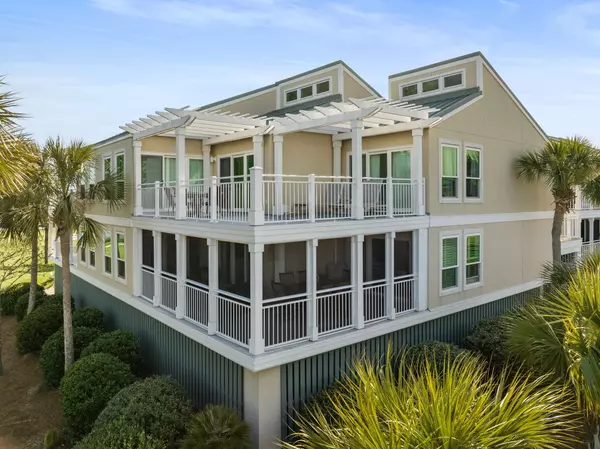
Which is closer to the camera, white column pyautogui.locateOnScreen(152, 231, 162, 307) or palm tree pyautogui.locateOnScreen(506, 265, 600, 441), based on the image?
palm tree pyautogui.locateOnScreen(506, 265, 600, 441)

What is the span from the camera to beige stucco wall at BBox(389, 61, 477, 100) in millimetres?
15094

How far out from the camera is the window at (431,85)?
16.3 meters

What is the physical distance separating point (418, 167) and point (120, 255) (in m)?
11.3

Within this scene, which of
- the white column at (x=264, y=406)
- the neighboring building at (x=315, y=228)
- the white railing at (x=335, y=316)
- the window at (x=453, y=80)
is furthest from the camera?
the window at (x=453, y=80)

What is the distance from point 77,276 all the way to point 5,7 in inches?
604

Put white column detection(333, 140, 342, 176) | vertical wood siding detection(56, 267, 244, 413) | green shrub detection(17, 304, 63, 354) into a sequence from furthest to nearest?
green shrub detection(17, 304, 63, 354) → white column detection(333, 140, 342, 176) → vertical wood siding detection(56, 267, 244, 413)

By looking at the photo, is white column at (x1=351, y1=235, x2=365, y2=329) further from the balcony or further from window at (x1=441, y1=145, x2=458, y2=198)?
window at (x1=441, y1=145, x2=458, y2=198)

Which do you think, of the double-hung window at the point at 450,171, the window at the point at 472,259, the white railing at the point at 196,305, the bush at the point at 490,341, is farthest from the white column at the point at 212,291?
the window at the point at 472,259

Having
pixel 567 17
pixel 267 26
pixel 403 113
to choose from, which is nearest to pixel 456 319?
pixel 403 113

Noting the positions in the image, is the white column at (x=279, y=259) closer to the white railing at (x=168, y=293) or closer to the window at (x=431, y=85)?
the white railing at (x=168, y=293)

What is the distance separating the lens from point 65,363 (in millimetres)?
14594

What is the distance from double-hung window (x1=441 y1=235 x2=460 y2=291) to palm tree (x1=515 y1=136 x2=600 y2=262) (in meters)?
4.67

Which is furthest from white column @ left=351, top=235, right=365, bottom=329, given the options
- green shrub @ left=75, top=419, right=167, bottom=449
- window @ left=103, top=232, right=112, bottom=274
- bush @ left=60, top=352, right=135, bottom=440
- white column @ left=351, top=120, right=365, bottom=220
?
window @ left=103, top=232, right=112, bottom=274

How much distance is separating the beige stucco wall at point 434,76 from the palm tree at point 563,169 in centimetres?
370
